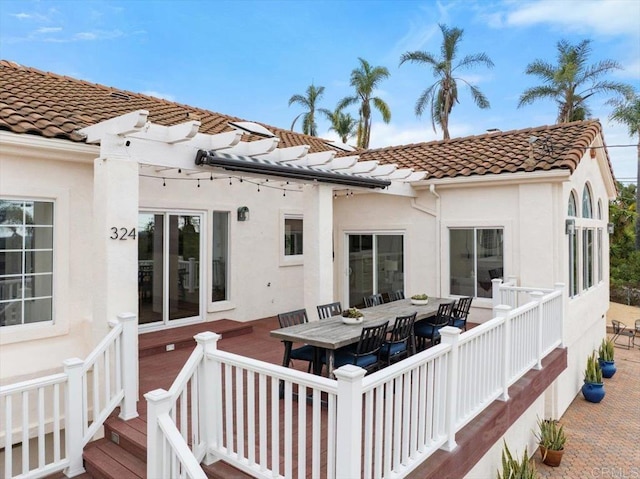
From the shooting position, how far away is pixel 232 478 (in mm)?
3965

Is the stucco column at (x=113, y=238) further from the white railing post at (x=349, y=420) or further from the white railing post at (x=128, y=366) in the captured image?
the white railing post at (x=349, y=420)

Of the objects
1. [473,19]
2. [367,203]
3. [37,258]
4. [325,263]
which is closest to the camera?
[37,258]

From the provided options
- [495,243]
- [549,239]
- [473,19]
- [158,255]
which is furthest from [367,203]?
[473,19]

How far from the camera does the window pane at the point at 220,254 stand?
10.0 metres

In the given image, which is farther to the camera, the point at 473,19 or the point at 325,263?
the point at 473,19

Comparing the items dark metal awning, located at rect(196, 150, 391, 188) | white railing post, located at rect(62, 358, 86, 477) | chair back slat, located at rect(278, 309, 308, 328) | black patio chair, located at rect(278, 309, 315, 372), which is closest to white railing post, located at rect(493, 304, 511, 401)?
black patio chair, located at rect(278, 309, 315, 372)

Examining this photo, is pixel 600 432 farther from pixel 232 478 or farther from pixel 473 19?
pixel 473 19

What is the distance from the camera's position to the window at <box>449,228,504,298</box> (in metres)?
9.94

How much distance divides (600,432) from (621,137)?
19.6 metres

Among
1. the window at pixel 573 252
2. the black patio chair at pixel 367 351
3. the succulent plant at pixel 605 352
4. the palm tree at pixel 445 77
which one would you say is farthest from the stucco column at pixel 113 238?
the palm tree at pixel 445 77

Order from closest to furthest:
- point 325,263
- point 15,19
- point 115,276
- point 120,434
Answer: point 120,434 < point 115,276 < point 325,263 < point 15,19

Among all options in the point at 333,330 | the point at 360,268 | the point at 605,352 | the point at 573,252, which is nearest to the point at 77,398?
the point at 333,330

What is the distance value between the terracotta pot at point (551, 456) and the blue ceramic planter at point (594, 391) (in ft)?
11.8

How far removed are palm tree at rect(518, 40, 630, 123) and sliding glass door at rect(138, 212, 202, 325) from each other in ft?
83.1
